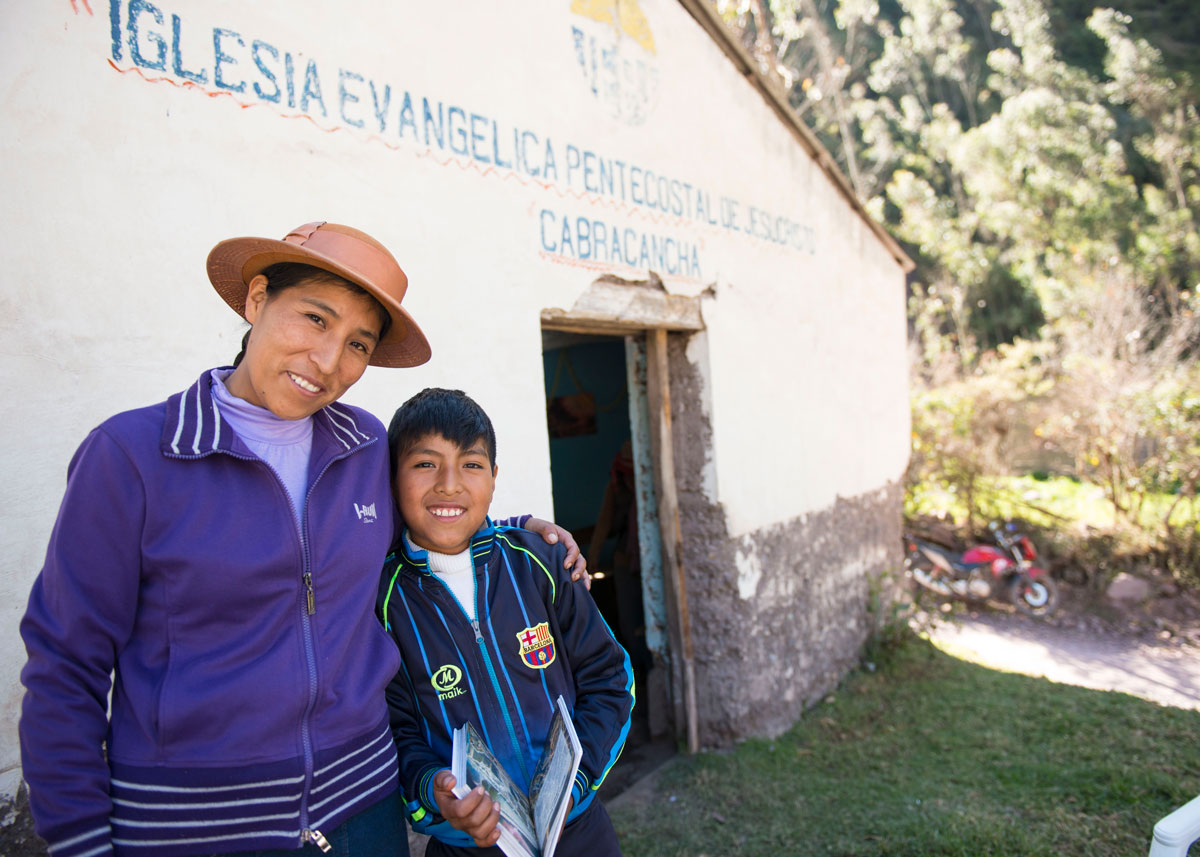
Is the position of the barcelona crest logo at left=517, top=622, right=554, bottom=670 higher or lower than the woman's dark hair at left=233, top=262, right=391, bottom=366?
lower

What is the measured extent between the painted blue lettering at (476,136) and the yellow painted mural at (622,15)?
85 cm

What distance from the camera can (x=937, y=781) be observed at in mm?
3803

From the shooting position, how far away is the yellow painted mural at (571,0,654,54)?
344 centimetres

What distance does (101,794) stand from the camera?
3.93ft

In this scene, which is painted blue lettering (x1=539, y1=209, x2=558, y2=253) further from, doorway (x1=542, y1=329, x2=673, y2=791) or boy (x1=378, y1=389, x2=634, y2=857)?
boy (x1=378, y1=389, x2=634, y2=857)

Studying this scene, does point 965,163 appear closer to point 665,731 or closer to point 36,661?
Result: point 665,731

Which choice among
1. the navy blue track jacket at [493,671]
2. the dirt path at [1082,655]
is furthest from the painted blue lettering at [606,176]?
the dirt path at [1082,655]

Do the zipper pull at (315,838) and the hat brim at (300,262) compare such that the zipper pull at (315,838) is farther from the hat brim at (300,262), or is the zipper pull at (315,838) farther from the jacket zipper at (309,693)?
the hat brim at (300,262)

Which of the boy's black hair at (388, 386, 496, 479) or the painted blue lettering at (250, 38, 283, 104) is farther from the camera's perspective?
the painted blue lettering at (250, 38, 283, 104)

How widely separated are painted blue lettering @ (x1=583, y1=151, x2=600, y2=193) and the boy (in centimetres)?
186

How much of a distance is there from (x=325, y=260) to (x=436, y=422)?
0.43 meters

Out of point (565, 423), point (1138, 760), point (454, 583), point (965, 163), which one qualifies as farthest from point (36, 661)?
point (965, 163)

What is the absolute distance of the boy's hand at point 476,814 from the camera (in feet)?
4.49

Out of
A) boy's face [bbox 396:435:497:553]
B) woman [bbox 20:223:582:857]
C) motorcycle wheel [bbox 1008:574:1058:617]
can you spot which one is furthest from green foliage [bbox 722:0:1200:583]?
woman [bbox 20:223:582:857]
